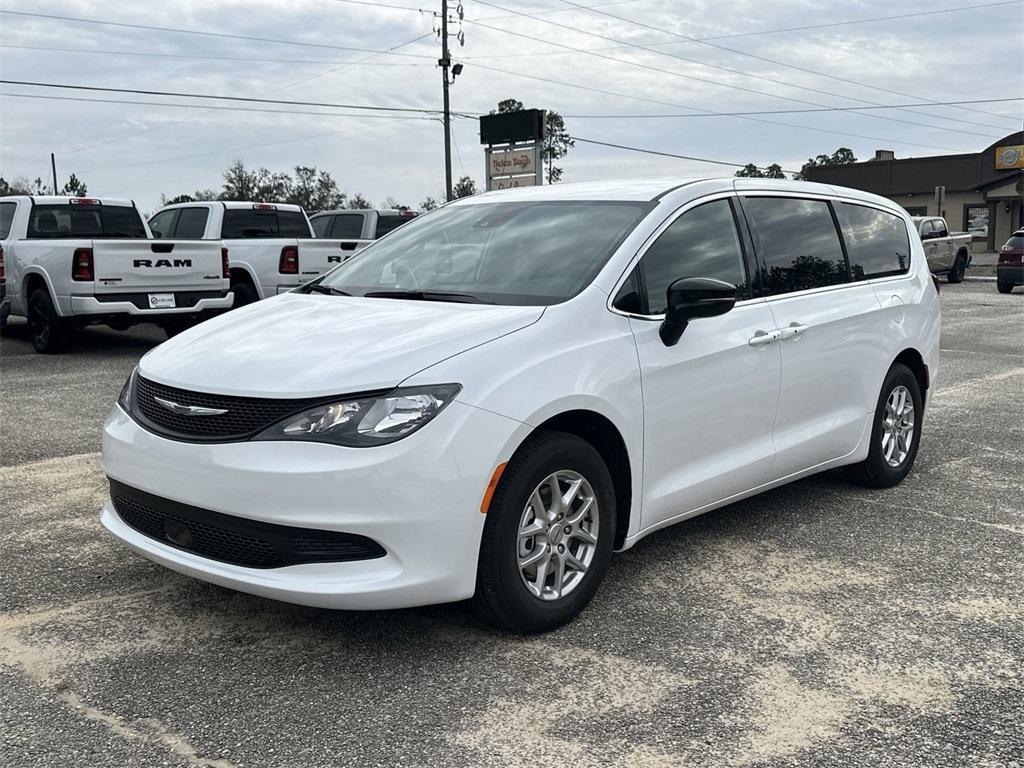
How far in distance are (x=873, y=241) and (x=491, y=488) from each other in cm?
334

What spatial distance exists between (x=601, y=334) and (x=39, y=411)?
6.05 metres

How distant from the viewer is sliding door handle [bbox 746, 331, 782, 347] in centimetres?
445

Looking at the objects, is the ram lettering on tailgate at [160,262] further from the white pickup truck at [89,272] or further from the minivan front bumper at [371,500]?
the minivan front bumper at [371,500]

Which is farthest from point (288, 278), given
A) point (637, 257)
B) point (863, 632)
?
point (863, 632)

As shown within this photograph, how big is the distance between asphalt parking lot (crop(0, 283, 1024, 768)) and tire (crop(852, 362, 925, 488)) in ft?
1.13

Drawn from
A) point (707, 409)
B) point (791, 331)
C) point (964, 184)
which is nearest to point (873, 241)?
point (791, 331)

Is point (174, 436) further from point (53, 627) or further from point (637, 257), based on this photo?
point (637, 257)

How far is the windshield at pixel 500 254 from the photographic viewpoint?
410 cm

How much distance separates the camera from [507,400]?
3.39m

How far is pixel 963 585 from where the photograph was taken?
4250mm

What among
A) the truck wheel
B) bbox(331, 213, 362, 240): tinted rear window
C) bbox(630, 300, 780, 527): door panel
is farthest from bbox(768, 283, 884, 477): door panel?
bbox(331, 213, 362, 240): tinted rear window

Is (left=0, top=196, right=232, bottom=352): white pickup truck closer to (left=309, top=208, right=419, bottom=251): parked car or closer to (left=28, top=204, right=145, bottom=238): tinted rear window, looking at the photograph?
(left=28, top=204, right=145, bottom=238): tinted rear window

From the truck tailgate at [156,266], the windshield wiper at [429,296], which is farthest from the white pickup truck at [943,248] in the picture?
the windshield wiper at [429,296]

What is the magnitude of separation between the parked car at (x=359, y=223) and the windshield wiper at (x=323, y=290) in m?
11.7
